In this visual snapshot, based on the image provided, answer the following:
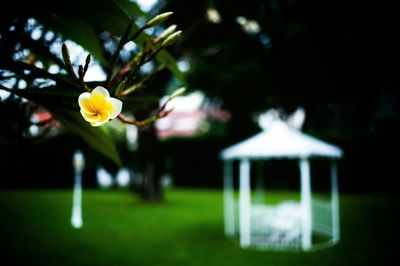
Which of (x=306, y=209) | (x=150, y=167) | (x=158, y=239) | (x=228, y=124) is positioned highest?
(x=228, y=124)

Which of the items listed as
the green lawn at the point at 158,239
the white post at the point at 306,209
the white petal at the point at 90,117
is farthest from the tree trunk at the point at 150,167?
the white petal at the point at 90,117

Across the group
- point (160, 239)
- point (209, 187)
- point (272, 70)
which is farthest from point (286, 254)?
point (209, 187)

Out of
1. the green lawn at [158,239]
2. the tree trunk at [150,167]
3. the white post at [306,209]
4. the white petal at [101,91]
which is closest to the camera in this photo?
the white petal at [101,91]

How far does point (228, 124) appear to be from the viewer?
22.5m

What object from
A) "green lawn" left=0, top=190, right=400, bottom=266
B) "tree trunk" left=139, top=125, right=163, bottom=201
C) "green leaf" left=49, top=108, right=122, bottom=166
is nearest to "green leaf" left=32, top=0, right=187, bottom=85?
"green leaf" left=49, top=108, right=122, bottom=166

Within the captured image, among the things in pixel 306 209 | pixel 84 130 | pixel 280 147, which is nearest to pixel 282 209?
pixel 306 209

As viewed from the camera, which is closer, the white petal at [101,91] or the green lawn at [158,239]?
the white petal at [101,91]

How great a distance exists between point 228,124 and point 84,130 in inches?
837

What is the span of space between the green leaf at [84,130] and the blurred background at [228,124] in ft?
0.77

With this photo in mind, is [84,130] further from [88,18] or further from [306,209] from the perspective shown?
[306,209]

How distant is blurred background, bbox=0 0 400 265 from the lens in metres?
1.73

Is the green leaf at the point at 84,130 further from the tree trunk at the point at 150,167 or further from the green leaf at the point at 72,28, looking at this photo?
the tree trunk at the point at 150,167

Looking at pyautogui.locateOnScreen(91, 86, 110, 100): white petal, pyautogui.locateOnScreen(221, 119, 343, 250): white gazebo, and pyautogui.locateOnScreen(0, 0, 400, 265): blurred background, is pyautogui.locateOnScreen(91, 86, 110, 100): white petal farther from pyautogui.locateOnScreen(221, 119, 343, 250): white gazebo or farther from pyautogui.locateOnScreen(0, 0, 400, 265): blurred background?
pyautogui.locateOnScreen(221, 119, 343, 250): white gazebo

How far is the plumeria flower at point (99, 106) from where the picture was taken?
2.70ft
